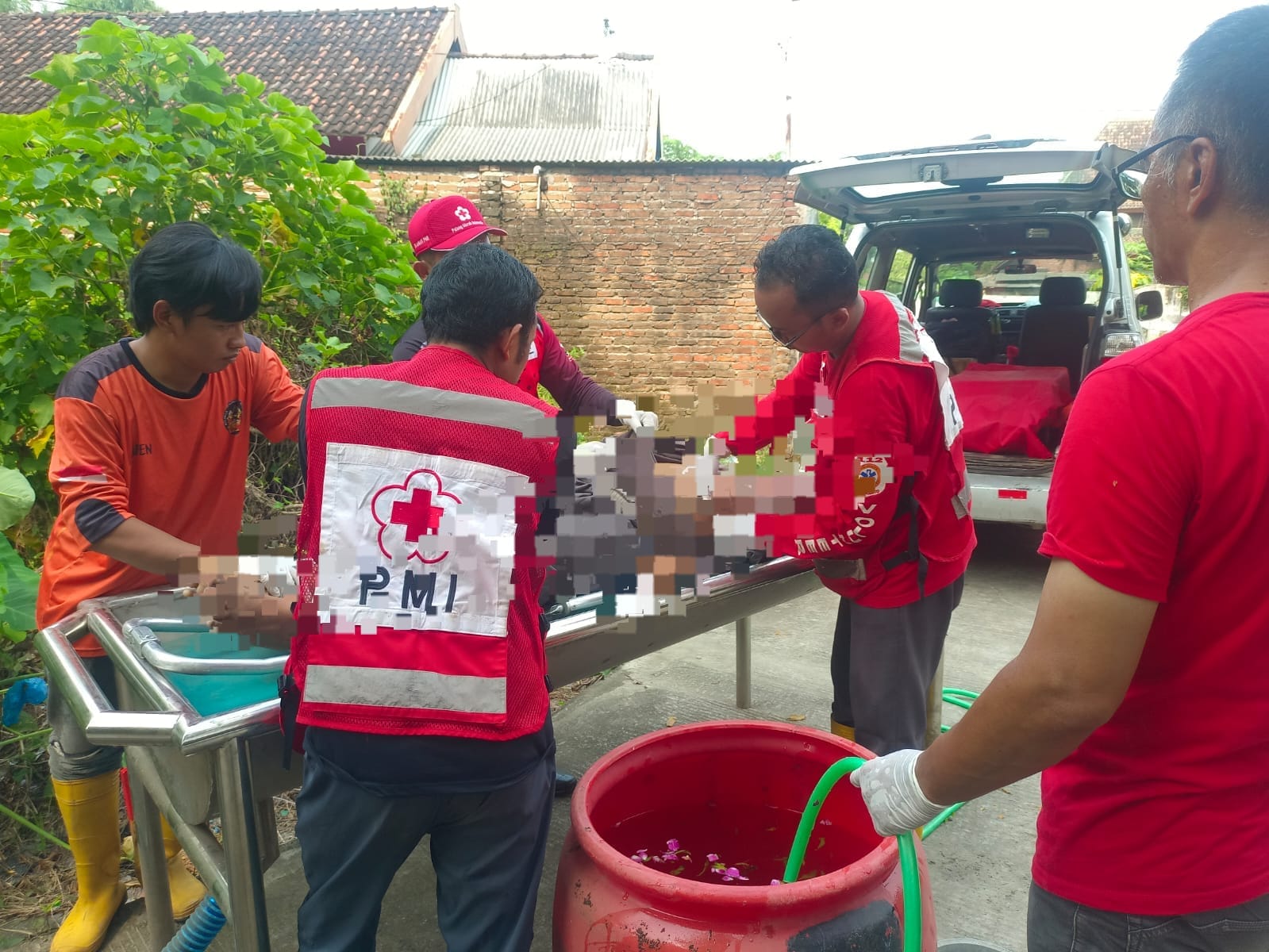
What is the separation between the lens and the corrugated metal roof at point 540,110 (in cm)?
1279

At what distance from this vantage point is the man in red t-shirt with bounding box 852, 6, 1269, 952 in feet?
2.65

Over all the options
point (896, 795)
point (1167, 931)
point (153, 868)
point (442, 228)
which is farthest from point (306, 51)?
point (1167, 931)

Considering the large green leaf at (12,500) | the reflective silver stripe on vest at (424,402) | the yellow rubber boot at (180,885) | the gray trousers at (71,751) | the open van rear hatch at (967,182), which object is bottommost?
the yellow rubber boot at (180,885)

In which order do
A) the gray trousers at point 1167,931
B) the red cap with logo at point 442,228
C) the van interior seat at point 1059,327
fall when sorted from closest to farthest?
the gray trousers at point 1167,931
the red cap with logo at point 442,228
the van interior seat at point 1059,327

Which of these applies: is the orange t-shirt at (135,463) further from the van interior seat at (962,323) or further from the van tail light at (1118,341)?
the van interior seat at (962,323)

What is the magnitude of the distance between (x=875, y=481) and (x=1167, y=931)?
3.19 ft

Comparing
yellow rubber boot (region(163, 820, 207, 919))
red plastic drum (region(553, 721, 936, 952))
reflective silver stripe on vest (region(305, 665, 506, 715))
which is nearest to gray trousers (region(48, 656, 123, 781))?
yellow rubber boot (region(163, 820, 207, 919))

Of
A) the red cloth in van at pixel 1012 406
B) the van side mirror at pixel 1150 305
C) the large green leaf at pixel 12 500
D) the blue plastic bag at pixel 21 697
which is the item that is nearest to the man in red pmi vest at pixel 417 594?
the large green leaf at pixel 12 500

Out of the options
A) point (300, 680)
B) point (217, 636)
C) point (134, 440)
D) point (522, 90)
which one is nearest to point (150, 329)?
point (134, 440)

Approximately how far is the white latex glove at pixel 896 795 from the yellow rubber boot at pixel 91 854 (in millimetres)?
1951

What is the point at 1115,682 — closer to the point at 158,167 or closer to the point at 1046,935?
the point at 1046,935

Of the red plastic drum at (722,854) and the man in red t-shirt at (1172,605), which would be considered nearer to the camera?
the man in red t-shirt at (1172,605)

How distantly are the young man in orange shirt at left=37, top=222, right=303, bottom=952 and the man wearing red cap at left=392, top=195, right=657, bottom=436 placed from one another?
49 cm

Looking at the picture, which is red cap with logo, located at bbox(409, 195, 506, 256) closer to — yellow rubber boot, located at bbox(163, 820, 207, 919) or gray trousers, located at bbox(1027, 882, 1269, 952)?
yellow rubber boot, located at bbox(163, 820, 207, 919)
